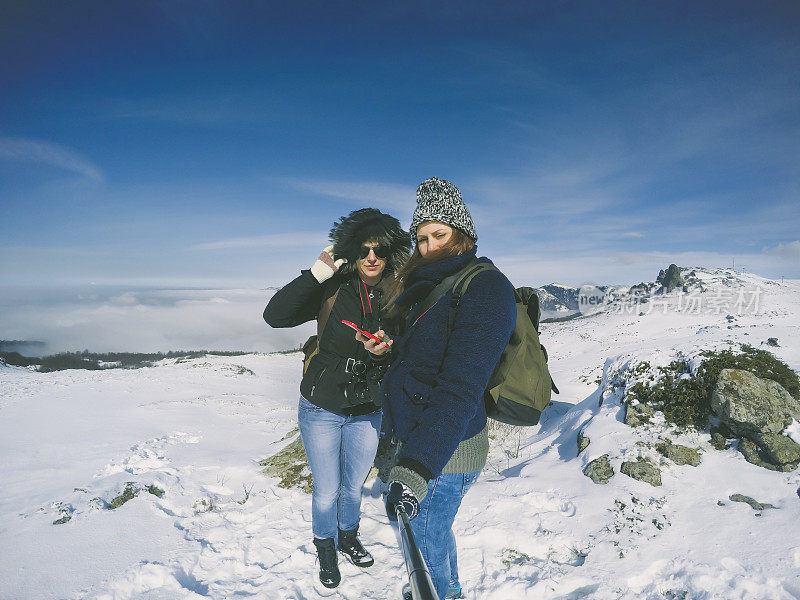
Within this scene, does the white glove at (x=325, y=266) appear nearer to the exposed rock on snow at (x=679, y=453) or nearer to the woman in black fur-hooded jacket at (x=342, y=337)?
→ the woman in black fur-hooded jacket at (x=342, y=337)

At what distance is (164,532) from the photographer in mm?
4441

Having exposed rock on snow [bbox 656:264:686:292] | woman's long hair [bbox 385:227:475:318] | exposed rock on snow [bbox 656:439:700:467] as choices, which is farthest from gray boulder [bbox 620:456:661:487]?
exposed rock on snow [bbox 656:264:686:292]

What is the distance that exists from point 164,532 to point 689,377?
765 centimetres

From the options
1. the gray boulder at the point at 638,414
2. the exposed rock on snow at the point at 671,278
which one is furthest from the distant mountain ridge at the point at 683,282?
the gray boulder at the point at 638,414

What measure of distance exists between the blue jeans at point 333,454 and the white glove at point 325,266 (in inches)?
46.8

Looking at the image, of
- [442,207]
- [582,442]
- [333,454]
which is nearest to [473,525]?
[333,454]

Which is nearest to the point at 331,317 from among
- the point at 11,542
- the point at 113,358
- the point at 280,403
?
the point at 11,542

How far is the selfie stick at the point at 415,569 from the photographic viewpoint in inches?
53.7

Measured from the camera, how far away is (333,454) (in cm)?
340

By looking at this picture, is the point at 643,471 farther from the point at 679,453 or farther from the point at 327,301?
the point at 327,301

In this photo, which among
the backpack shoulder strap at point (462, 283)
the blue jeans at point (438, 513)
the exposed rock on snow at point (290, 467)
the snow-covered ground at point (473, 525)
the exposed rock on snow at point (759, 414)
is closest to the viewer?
the backpack shoulder strap at point (462, 283)

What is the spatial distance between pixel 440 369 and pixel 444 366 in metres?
0.10

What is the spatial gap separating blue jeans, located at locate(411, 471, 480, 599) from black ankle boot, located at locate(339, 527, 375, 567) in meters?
1.75

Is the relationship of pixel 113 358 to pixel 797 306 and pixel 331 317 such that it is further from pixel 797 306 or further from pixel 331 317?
pixel 797 306
